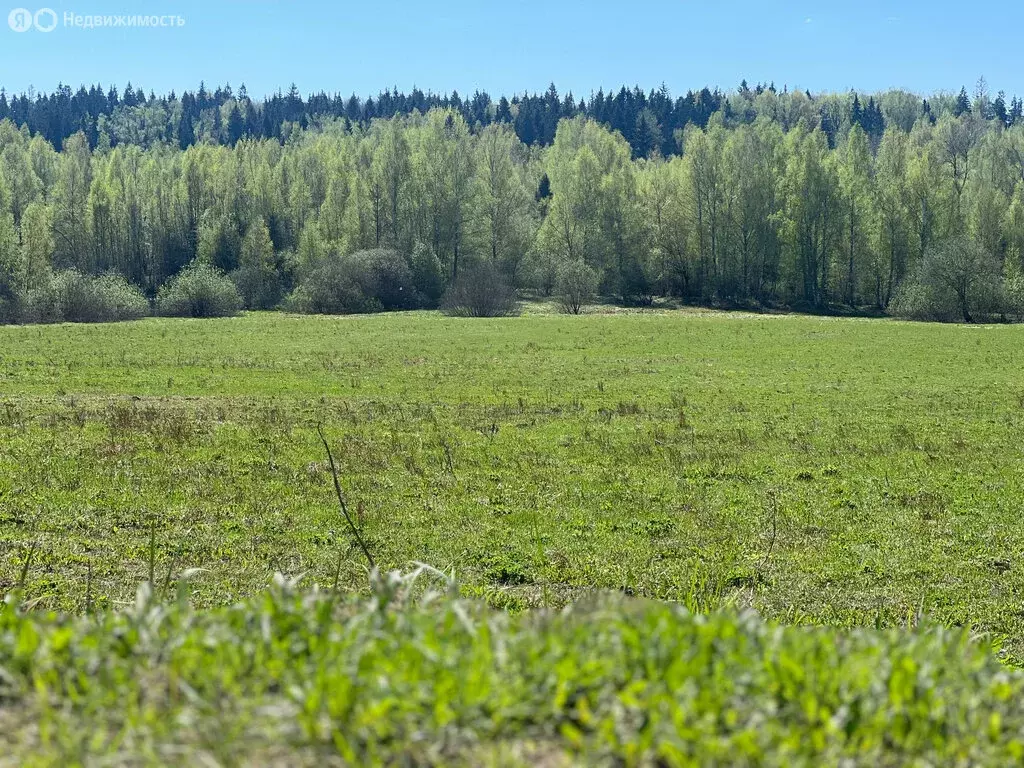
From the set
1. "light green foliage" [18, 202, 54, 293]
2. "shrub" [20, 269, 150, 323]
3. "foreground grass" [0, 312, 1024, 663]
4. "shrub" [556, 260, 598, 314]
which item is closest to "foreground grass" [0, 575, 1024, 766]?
"foreground grass" [0, 312, 1024, 663]

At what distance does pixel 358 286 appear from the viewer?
80.8 metres

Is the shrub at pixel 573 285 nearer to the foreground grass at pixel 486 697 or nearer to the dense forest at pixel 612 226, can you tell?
the dense forest at pixel 612 226

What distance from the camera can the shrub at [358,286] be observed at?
3142 inches

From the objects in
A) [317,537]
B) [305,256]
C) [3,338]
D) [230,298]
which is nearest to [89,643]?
[317,537]

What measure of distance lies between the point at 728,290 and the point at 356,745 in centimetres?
9437

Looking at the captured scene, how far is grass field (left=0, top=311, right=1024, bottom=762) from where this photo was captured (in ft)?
35.4

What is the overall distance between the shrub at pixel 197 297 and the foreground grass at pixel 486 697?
7310 cm

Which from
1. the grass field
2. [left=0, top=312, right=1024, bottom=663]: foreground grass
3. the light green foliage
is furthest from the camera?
the light green foliage

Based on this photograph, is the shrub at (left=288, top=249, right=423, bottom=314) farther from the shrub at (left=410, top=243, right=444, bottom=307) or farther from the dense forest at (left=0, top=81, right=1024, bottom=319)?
the shrub at (left=410, top=243, right=444, bottom=307)

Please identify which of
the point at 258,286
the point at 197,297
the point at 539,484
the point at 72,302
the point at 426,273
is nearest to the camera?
the point at 539,484

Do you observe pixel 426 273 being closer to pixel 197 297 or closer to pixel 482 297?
pixel 482 297

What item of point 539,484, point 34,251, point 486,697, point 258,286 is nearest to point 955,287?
point 258,286

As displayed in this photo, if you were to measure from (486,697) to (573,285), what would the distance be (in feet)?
243

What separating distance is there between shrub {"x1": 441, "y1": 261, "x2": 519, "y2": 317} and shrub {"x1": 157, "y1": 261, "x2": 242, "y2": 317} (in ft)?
56.2
